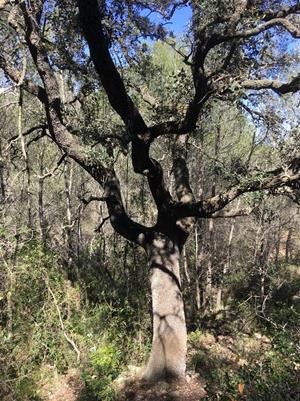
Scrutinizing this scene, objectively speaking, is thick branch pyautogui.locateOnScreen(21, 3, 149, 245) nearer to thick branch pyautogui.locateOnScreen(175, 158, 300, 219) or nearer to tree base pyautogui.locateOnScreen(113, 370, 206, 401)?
thick branch pyautogui.locateOnScreen(175, 158, 300, 219)

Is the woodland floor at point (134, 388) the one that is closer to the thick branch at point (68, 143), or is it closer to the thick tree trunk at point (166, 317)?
the thick tree trunk at point (166, 317)

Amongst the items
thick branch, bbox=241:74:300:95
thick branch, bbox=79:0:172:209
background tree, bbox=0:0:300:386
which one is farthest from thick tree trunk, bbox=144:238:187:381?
thick branch, bbox=241:74:300:95

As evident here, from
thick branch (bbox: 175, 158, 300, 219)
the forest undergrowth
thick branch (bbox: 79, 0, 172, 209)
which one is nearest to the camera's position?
thick branch (bbox: 79, 0, 172, 209)

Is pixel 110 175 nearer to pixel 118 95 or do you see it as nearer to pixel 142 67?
pixel 118 95

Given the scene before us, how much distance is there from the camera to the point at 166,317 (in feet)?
20.8

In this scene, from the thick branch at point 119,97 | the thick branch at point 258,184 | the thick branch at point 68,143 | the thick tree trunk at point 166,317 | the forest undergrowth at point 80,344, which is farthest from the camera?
the thick tree trunk at point 166,317

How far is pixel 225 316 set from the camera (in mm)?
11008

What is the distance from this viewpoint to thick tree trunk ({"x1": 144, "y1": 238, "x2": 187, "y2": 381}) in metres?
6.21

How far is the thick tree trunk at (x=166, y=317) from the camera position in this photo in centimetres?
621

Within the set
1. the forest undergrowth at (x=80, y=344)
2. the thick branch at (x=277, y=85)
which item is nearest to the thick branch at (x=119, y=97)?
the thick branch at (x=277, y=85)

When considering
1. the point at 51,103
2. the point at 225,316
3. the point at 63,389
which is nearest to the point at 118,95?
the point at 51,103

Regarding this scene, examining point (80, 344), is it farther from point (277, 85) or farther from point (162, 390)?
point (277, 85)

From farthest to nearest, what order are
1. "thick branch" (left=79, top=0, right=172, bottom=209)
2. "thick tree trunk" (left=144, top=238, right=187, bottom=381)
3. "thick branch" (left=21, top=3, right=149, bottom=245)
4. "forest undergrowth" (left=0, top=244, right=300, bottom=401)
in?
1. "thick tree trunk" (left=144, top=238, right=187, bottom=381)
2. "forest undergrowth" (left=0, top=244, right=300, bottom=401)
3. "thick branch" (left=21, top=3, right=149, bottom=245)
4. "thick branch" (left=79, top=0, right=172, bottom=209)

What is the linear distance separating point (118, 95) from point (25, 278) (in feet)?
12.2
